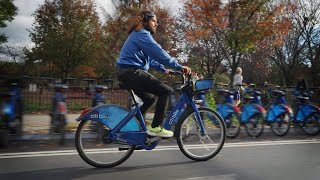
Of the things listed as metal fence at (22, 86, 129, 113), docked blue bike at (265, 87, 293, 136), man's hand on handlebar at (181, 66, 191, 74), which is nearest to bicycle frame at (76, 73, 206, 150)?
man's hand on handlebar at (181, 66, 191, 74)

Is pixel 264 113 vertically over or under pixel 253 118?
over

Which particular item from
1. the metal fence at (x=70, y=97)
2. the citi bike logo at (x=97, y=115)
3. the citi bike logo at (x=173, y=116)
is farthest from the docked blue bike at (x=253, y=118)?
the citi bike logo at (x=97, y=115)

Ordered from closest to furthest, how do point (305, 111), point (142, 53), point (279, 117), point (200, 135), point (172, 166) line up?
point (142, 53) → point (172, 166) → point (200, 135) → point (279, 117) → point (305, 111)

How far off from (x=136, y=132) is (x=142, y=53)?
998 mm

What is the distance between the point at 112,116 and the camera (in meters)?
4.84

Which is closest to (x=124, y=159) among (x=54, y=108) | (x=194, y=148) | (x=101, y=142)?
(x=101, y=142)

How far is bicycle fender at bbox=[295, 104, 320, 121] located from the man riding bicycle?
506 centimetres

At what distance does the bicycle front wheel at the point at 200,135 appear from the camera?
526cm

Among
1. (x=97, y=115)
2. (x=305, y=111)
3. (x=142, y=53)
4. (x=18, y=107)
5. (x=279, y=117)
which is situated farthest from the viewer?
(x=305, y=111)

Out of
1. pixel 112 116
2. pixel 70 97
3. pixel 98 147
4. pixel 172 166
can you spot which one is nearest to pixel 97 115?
pixel 112 116

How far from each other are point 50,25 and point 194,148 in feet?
93.8

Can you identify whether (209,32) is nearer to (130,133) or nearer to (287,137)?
(287,137)

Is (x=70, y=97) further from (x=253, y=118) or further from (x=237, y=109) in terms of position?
(x=253, y=118)

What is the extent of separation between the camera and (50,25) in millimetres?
31688
